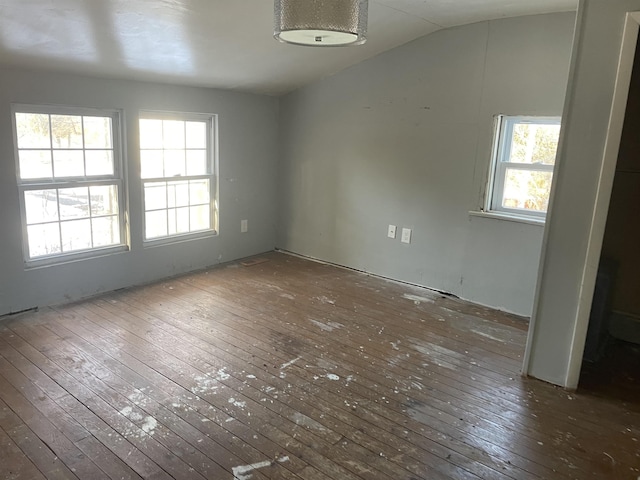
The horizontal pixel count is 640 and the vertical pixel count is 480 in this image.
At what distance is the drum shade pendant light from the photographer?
1990 mm

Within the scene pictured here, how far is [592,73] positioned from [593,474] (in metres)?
2.00

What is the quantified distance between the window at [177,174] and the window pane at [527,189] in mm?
2841

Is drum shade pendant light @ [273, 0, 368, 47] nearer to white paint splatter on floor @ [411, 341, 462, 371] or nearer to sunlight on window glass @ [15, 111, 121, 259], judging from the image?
white paint splatter on floor @ [411, 341, 462, 371]

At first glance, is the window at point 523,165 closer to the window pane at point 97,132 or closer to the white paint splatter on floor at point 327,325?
the white paint splatter on floor at point 327,325

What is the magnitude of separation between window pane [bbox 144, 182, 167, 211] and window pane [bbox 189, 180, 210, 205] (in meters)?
0.32

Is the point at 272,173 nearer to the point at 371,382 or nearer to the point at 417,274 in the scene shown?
the point at 417,274

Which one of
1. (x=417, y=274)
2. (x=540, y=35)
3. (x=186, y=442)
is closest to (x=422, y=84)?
(x=540, y=35)

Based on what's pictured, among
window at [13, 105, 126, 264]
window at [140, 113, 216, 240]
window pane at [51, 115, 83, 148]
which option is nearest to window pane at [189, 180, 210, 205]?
window at [140, 113, 216, 240]

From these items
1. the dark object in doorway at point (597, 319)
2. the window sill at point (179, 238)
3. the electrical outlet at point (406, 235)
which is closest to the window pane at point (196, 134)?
the window sill at point (179, 238)

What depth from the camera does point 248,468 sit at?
6.66ft

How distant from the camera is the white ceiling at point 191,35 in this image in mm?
2689

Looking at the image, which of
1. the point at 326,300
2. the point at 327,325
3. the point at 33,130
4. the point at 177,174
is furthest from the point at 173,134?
the point at 327,325

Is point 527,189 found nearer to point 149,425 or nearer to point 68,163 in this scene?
point 149,425

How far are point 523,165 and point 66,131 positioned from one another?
11.9 ft
